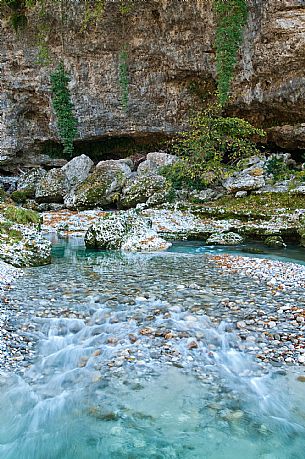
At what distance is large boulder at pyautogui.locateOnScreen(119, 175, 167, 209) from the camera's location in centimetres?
1689

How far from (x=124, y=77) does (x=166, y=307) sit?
56.2 feet

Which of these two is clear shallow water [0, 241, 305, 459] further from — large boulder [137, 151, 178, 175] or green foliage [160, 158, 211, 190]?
large boulder [137, 151, 178, 175]

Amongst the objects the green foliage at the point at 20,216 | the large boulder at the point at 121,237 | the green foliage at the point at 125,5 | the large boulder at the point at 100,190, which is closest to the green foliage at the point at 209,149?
the large boulder at the point at 100,190

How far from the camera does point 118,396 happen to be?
9.89 ft

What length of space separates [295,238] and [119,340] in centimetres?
831

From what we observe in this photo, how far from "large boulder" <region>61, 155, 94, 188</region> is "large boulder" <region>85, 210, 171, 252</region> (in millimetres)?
9706

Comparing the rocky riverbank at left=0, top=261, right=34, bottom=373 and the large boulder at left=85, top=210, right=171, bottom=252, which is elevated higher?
the rocky riverbank at left=0, top=261, right=34, bottom=373

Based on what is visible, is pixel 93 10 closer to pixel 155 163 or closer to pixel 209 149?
pixel 155 163

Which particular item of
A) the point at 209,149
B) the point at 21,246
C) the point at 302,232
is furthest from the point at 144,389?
the point at 209,149

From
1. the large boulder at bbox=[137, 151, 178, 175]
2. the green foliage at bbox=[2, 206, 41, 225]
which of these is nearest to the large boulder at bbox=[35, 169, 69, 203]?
the large boulder at bbox=[137, 151, 178, 175]

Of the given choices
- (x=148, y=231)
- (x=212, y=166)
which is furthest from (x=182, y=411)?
(x=212, y=166)

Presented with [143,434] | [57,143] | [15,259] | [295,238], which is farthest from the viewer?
[57,143]

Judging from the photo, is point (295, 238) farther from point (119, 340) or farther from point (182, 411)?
point (182, 411)

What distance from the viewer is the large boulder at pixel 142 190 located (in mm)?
16891
